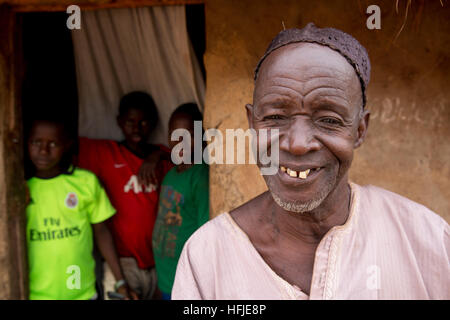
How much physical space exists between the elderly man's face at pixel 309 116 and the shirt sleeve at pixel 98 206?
1759 mm

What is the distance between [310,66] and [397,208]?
0.58 metres

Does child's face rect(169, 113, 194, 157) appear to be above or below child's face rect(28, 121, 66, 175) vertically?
above

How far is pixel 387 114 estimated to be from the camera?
2.08 meters

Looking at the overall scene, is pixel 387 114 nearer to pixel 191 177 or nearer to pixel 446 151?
pixel 446 151

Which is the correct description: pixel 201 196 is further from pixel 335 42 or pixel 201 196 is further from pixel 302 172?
pixel 335 42

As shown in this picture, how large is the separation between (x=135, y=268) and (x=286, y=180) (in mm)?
2142

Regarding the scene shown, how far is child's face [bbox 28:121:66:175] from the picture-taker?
2.45 metres

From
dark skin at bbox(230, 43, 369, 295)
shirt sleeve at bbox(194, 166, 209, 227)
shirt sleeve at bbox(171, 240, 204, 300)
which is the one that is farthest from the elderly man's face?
shirt sleeve at bbox(194, 166, 209, 227)

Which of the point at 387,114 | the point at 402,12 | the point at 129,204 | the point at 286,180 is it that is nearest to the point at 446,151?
the point at 387,114

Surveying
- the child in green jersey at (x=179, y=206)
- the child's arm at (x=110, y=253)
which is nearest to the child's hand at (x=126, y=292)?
the child's arm at (x=110, y=253)

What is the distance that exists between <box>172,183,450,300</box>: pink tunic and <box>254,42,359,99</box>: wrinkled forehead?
481mm

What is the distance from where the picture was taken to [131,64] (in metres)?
2.94

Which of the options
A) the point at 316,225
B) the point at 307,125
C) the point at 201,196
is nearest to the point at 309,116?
the point at 307,125

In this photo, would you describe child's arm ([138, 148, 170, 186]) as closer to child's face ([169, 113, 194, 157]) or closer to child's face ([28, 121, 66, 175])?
child's face ([169, 113, 194, 157])
